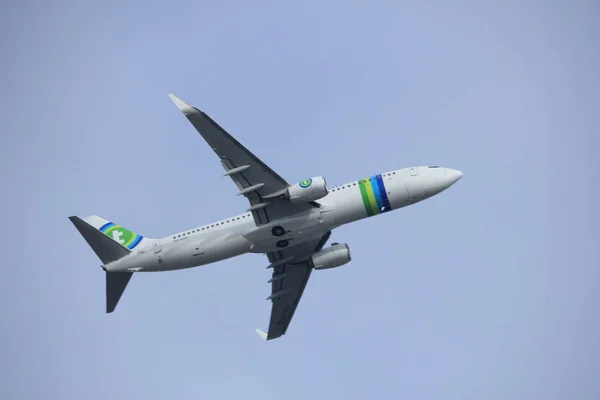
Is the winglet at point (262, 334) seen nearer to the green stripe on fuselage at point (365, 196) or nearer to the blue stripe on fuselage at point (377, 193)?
the green stripe on fuselage at point (365, 196)

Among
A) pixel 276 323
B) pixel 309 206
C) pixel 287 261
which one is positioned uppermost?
pixel 309 206

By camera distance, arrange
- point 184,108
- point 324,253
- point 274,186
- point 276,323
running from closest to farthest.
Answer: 1. point 184,108
2. point 274,186
3. point 324,253
4. point 276,323

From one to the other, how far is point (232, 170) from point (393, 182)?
43.1ft

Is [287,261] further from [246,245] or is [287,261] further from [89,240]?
[89,240]

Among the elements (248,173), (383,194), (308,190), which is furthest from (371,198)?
(248,173)

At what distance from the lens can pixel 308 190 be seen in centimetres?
6344

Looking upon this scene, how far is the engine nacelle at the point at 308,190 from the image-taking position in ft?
208

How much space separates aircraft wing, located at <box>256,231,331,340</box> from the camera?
72562mm

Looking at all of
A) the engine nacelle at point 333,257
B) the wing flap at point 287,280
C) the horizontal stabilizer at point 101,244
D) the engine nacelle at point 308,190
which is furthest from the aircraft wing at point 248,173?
the horizontal stabilizer at point 101,244

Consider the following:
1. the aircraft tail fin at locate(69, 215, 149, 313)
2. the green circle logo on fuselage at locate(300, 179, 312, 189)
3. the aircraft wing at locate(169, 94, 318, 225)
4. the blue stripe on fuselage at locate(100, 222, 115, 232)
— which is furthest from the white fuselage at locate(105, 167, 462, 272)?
the blue stripe on fuselage at locate(100, 222, 115, 232)

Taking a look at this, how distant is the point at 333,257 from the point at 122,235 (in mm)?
17980

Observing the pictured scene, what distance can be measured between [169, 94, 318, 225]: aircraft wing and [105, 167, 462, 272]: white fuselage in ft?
2.94

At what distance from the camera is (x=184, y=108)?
59594mm

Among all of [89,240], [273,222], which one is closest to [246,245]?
[273,222]
